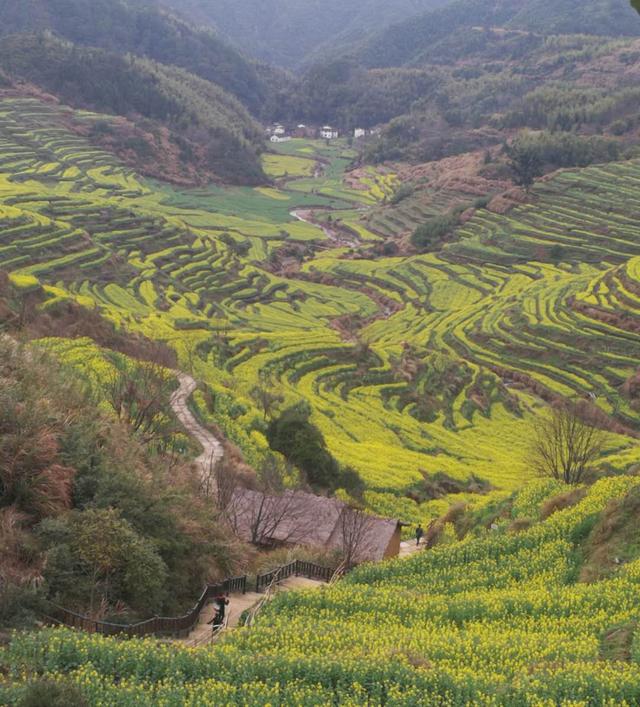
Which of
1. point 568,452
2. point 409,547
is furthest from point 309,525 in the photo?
point 568,452

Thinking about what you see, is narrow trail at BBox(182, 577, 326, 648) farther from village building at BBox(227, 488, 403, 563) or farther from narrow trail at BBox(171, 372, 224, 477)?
narrow trail at BBox(171, 372, 224, 477)

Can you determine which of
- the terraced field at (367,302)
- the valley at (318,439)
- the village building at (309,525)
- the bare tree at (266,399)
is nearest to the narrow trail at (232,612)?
the valley at (318,439)

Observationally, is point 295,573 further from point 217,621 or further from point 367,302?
point 367,302

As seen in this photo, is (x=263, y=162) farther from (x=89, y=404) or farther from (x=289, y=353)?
(x=89, y=404)

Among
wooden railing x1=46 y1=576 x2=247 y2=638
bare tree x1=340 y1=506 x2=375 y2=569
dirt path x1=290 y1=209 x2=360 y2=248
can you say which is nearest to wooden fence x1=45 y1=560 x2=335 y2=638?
wooden railing x1=46 y1=576 x2=247 y2=638

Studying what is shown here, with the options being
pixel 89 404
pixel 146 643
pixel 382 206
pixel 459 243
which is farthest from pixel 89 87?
pixel 146 643

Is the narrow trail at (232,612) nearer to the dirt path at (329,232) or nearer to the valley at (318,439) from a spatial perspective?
the valley at (318,439)
